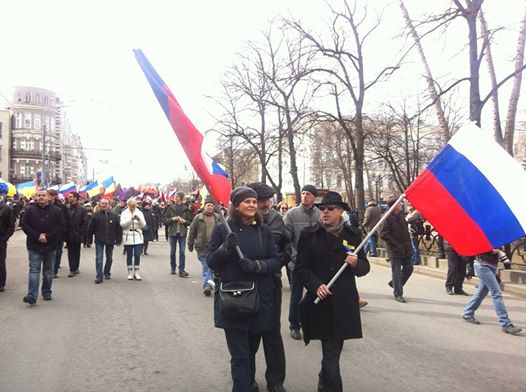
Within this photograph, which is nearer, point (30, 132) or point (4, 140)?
A: point (4, 140)

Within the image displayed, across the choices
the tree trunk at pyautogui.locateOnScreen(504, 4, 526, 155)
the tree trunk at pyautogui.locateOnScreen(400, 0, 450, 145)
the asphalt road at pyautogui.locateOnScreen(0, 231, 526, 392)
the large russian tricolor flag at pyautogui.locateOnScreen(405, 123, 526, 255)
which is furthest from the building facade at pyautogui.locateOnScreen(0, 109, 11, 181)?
the large russian tricolor flag at pyautogui.locateOnScreen(405, 123, 526, 255)

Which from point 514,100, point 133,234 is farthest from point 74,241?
point 514,100

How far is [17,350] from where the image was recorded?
5621mm

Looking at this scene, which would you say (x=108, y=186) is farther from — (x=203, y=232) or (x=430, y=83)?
(x=203, y=232)

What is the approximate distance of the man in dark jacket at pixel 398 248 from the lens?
9.02 metres

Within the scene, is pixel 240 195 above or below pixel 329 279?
above

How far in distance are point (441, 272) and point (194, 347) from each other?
852 cm

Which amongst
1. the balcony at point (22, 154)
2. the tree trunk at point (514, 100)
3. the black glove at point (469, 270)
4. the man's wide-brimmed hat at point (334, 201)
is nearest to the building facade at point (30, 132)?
the balcony at point (22, 154)

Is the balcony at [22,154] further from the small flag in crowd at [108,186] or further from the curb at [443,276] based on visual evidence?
the curb at [443,276]

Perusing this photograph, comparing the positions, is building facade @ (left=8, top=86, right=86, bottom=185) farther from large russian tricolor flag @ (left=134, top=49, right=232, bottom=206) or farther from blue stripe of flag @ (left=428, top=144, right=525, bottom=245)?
blue stripe of flag @ (left=428, top=144, right=525, bottom=245)

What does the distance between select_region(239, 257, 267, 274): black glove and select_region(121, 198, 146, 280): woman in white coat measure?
7587mm

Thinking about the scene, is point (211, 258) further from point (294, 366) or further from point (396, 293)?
point (396, 293)

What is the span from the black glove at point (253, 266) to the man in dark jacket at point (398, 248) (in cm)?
554

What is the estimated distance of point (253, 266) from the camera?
385 centimetres
